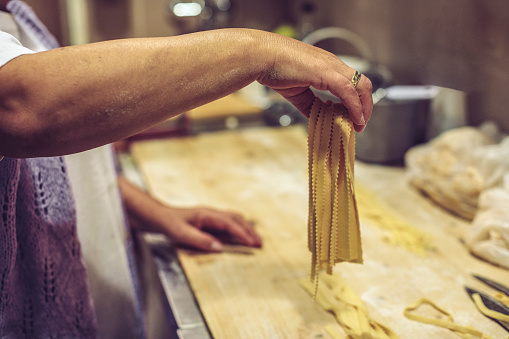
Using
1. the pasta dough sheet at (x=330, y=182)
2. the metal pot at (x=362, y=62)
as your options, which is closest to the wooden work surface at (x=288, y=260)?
the pasta dough sheet at (x=330, y=182)

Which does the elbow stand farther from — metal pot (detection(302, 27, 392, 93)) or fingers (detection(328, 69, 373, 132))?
metal pot (detection(302, 27, 392, 93))

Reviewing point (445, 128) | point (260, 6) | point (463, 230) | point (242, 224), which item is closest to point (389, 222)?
point (463, 230)

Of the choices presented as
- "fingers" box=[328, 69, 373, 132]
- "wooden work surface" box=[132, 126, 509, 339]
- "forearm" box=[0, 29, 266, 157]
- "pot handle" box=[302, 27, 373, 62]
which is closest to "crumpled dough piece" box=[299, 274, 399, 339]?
"wooden work surface" box=[132, 126, 509, 339]

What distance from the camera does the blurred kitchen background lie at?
4.49 feet

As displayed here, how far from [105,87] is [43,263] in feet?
1.62

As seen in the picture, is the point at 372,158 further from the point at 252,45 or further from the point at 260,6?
the point at 260,6

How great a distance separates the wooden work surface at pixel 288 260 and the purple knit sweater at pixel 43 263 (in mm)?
238

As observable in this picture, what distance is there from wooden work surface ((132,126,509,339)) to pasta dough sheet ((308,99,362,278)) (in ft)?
0.50

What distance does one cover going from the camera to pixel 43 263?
90 cm

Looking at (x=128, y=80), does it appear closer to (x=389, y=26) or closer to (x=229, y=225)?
(x=229, y=225)

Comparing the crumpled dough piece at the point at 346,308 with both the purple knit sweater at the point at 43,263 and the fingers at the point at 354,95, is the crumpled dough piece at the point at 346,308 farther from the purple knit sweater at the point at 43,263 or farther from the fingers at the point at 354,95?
the purple knit sweater at the point at 43,263

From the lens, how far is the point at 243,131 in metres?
2.00

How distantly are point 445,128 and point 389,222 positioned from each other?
21.6 inches

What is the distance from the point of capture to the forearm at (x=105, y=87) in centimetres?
54
